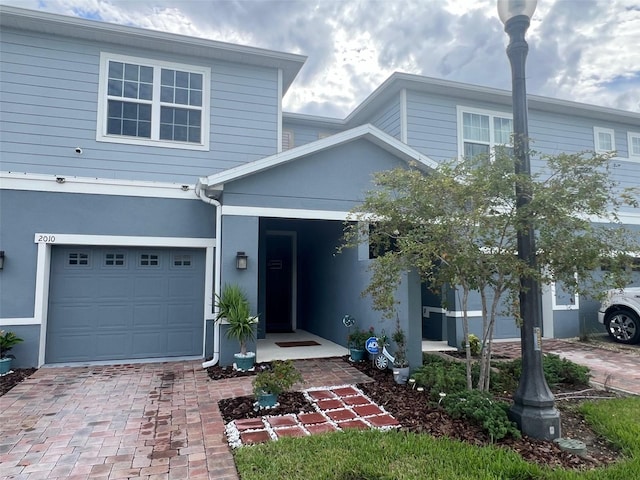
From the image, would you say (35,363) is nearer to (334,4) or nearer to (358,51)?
(334,4)

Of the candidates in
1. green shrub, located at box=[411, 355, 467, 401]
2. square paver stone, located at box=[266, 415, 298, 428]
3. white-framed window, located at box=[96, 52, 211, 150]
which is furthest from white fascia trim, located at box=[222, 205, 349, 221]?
square paver stone, located at box=[266, 415, 298, 428]

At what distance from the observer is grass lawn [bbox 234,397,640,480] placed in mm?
3250

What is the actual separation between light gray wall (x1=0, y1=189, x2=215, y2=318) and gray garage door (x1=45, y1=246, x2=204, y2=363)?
0.38m

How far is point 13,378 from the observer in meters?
6.21

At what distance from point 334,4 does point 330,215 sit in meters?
5.95

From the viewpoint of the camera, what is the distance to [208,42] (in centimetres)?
804

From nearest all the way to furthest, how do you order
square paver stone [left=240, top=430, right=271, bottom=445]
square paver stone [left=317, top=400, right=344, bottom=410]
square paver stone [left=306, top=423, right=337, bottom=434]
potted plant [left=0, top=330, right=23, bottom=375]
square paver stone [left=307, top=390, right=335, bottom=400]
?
square paver stone [left=240, top=430, right=271, bottom=445]
square paver stone [left=306, top=423, right=337, bottom=434]
square paver stone [left=317, top=400, right=344, bottom=410]
square paver stone [left=307, top=390, right=335, bottom=400]
potted plant [left=0, top=330, right=23, bottom=375]

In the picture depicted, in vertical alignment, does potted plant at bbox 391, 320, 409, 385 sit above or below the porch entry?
below

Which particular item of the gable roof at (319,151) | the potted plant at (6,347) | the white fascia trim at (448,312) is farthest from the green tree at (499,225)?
the potted plant at (6,347)

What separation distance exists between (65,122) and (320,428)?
23.7 ft

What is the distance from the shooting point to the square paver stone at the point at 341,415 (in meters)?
4.58

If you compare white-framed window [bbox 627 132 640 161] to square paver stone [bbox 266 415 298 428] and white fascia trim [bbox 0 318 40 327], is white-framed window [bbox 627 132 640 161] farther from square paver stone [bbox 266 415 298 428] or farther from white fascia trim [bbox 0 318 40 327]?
white fascia trim [bbox 0 318 40 327]

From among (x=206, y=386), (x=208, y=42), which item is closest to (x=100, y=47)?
→ (x=208, y=42)

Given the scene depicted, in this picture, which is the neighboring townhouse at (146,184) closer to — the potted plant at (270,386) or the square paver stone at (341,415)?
the square paver stone at (341,415)
